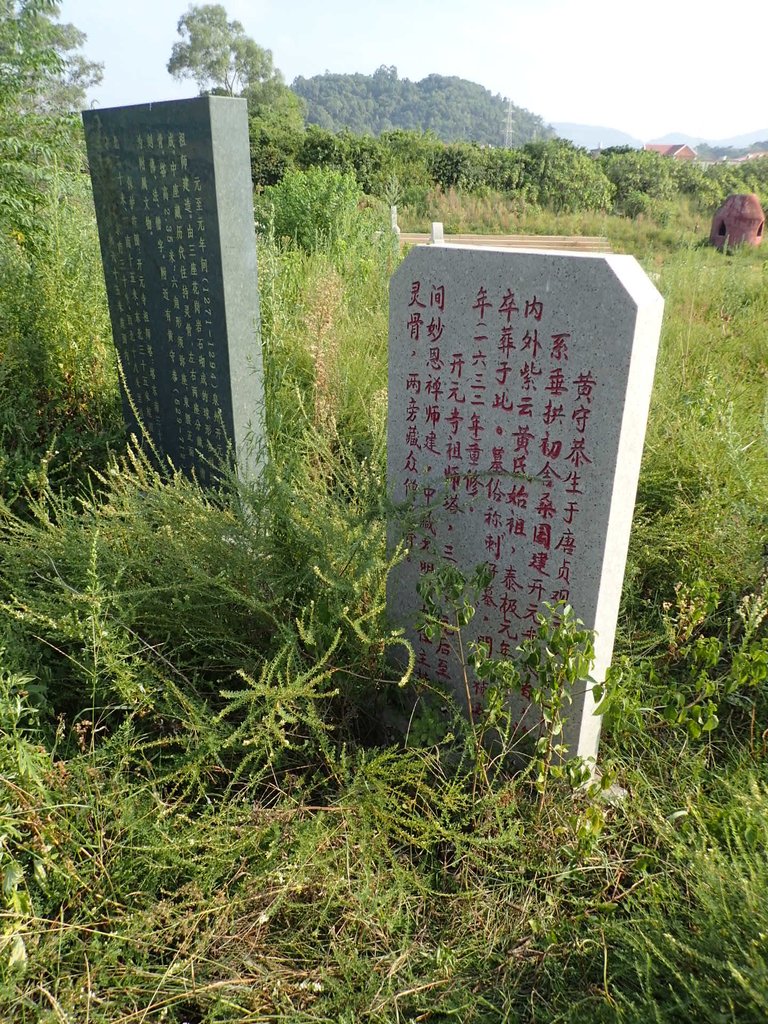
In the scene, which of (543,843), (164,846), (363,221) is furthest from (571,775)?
(363,221)

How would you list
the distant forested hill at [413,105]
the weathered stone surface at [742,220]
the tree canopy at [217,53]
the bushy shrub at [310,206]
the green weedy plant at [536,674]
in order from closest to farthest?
the green weedy plant at [536,674] → the bushy shrub at [310,206] → the weathered stone surface at [742,220] → the tree canopy at [217,53] → the distant forested hill at [413,105]

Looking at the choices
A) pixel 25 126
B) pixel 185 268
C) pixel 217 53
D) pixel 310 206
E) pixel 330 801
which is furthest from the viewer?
pixel 217 53

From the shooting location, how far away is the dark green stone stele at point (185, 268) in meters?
2.57

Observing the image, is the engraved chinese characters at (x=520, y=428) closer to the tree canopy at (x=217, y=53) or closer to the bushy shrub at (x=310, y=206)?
the bushy shrub at (x=310, y=206)

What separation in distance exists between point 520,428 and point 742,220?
9964 mm

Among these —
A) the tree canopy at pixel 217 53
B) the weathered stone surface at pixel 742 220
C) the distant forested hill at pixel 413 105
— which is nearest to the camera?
the weathered stone surface at pixel 742 220

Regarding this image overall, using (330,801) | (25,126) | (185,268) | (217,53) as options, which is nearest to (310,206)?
(25,126)

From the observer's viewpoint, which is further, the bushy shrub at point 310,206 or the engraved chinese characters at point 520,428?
the bushy shrub at point 310,206

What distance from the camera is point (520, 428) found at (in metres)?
1.69

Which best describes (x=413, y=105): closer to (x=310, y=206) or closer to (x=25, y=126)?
(x=310, y=206)

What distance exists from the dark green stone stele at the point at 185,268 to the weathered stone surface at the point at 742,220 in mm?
8798

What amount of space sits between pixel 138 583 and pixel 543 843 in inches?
47.5

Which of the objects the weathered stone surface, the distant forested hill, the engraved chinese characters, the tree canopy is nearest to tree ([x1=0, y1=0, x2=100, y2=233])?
the engraved chinese characters

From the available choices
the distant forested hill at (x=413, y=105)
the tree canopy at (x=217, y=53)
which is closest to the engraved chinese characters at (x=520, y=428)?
the tree canopy at (x=217, y=53)
